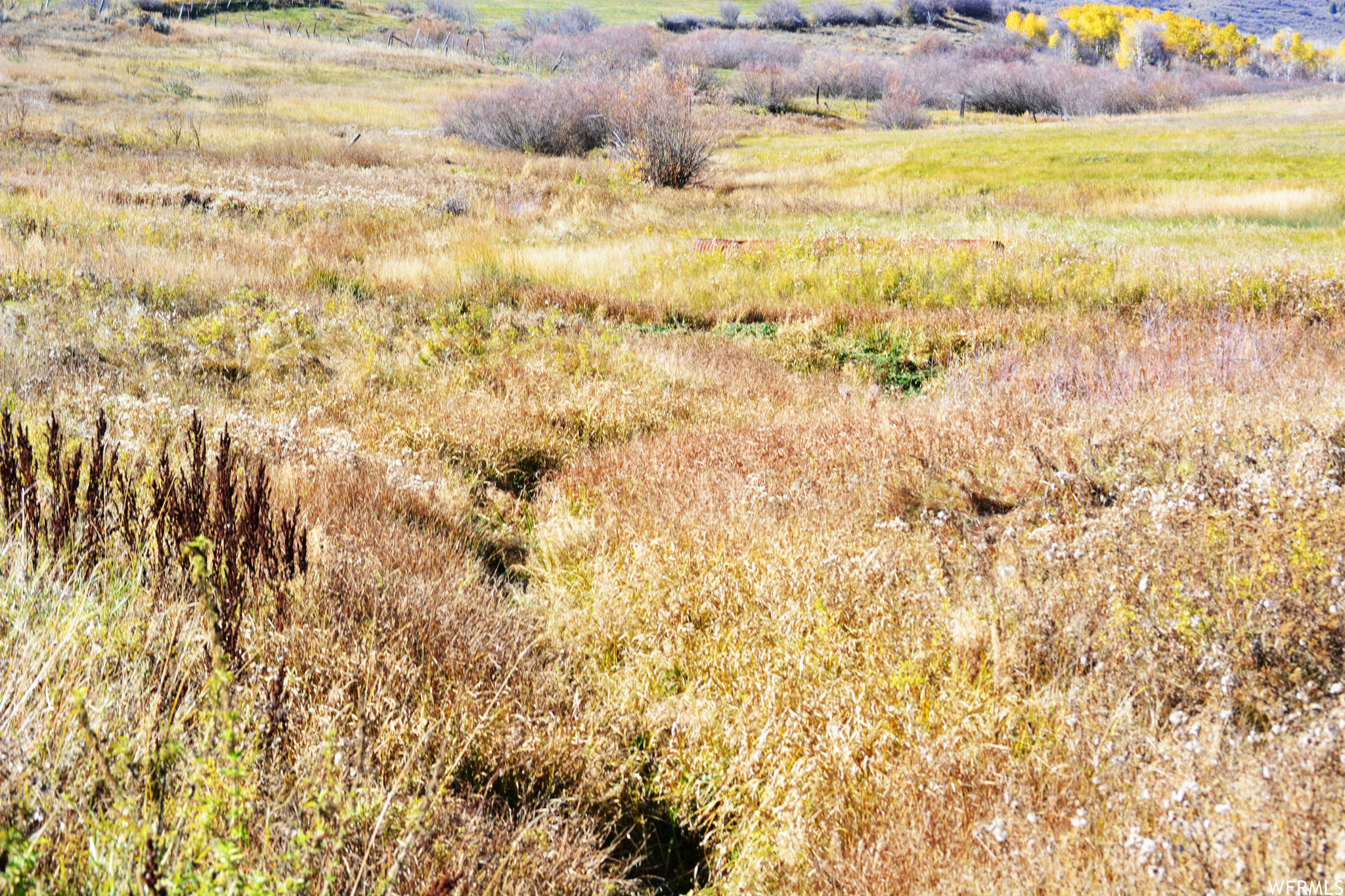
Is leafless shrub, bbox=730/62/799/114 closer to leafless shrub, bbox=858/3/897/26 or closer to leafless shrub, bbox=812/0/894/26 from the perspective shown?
leafless shrub, bbox=812/0/894/26

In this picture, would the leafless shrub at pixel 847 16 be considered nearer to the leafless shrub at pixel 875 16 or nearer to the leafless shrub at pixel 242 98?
the leafless shrub at pixel 875 16

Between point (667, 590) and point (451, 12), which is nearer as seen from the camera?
point (667, 590)

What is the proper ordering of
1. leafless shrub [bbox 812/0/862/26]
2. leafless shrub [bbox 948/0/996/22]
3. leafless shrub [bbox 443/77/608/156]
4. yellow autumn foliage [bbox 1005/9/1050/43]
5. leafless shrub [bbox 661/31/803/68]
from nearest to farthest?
1. leafless shrub [bbox 443/77/608/156]
2. leafless shrub [bbox 661/31/803/68]
3. leafless shrub [bbox 812/0/862/26]
4. yellow autumn foliage [bbox 1005/9/1050/43]
5. leafless shrub [bbox 948/0/996/22]

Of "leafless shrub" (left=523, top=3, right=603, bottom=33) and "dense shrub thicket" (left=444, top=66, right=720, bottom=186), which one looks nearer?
"dense shrub thicket" (left=444, top=66, right=720, bottom=186)

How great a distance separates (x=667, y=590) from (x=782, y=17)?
110 metres

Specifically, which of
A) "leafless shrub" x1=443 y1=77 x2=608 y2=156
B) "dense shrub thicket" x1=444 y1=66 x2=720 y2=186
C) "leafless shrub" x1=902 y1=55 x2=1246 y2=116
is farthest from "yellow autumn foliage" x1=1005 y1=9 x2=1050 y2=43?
"leafless shrub" x1=443 y1=77 x2=608 y2=156

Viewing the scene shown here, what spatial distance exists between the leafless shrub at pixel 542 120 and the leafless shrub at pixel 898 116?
23214 mm

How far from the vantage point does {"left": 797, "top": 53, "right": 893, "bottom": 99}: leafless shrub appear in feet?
211

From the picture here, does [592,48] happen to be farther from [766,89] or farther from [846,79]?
[846,79]

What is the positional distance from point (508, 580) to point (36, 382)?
4.12m

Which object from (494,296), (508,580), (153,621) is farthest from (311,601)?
(494,296)

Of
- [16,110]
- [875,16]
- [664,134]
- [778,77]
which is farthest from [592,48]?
[875,16]

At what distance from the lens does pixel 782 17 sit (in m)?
99.4

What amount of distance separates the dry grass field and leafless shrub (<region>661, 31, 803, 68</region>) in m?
66.9
